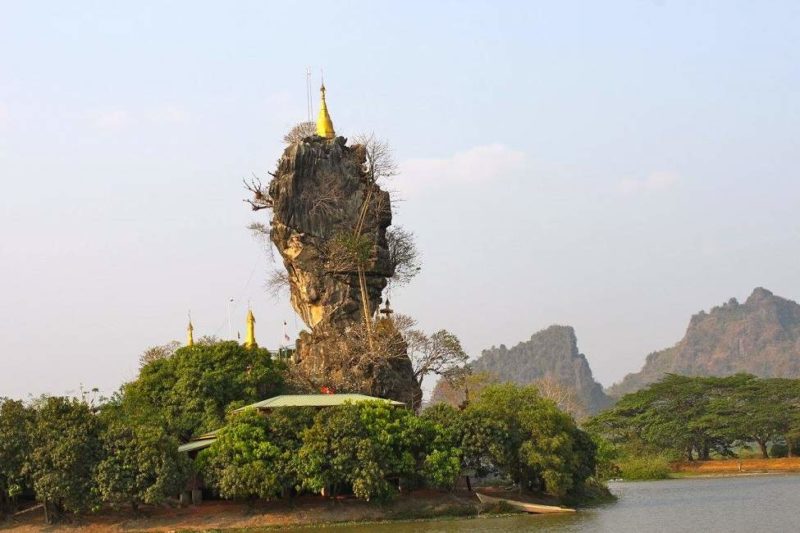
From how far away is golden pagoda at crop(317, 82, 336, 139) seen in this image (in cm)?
4694

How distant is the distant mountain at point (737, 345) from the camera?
174 meters

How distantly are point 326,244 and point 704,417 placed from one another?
82.0ft

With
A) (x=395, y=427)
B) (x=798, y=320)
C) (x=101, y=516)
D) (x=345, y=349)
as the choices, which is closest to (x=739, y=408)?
(x=345, y=349)

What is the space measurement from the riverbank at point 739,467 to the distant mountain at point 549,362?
108 metres

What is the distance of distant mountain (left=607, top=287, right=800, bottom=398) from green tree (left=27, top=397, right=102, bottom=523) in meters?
151

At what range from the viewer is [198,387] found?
36688 mm

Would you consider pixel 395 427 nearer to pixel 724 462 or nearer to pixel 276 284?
pixel 276 284

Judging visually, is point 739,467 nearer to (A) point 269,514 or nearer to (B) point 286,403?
(B) point 286,403

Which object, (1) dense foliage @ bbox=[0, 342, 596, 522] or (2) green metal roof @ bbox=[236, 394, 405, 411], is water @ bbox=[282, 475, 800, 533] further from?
(2) green metal roof @ bbox=[236, 394, 405, 411]

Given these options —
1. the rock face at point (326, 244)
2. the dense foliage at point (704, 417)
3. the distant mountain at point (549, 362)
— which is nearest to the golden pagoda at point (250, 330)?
the rock face at point (326, 244)

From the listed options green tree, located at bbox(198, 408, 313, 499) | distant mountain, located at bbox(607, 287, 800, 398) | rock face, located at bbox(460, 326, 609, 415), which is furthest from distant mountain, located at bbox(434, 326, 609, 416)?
green tree, located at bbox(198, 408, 313, 499)

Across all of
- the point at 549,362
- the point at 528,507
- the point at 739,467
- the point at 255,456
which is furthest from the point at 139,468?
the point at 549,362

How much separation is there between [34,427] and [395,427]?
1055 centimetres

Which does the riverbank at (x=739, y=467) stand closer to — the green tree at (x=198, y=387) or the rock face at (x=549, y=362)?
the green tree at (x=198, y=387)
